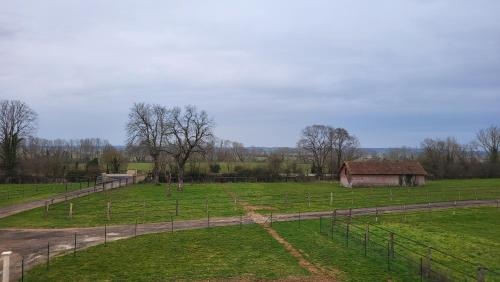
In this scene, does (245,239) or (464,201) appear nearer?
(245,239)

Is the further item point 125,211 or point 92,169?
point 92,169

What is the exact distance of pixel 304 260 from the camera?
22000mm

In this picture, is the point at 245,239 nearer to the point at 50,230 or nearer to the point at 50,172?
the point at 50,230

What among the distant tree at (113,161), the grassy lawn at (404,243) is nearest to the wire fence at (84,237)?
the grassy lawn at (404,243)

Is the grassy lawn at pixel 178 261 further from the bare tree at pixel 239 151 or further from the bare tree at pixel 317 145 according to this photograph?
the bare tree at pixel 239 151

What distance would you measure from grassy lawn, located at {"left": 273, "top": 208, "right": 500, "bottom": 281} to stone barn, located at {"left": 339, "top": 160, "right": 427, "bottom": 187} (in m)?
26.2

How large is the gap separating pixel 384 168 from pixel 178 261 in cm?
5017

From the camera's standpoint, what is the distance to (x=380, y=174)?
213 feet

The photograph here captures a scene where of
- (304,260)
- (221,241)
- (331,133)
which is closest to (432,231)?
(304,260)

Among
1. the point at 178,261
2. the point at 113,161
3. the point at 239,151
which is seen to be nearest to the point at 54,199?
the point at 178,261

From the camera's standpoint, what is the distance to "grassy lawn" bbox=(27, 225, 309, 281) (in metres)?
19.4

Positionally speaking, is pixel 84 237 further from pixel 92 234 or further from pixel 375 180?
pixel 375 180

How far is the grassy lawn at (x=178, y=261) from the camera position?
63.8 feet

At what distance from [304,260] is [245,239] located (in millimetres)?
5854
